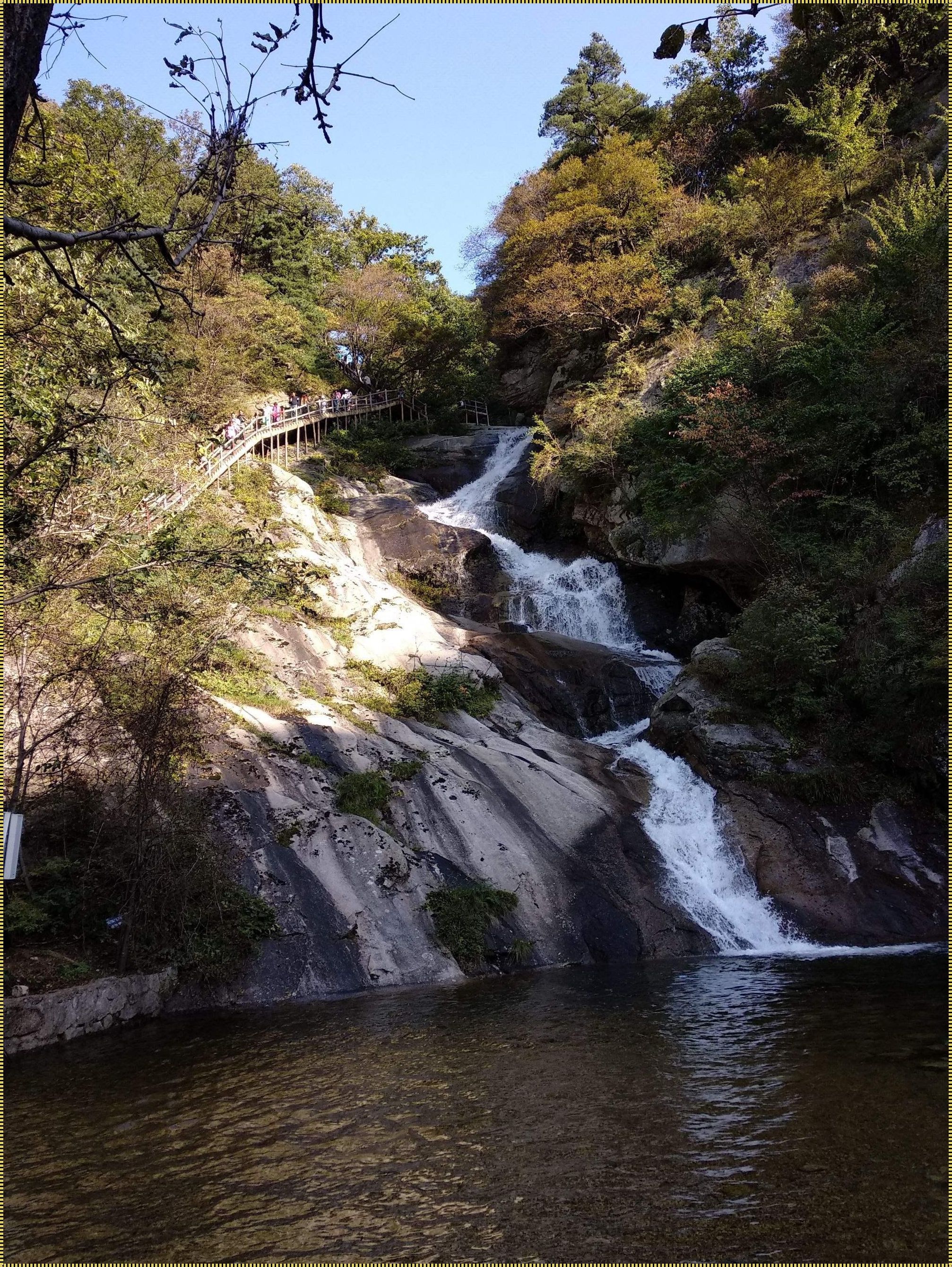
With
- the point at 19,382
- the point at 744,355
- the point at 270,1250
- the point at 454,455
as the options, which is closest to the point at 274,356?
the point at 454,455

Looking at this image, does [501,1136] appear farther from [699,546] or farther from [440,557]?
[440,557]

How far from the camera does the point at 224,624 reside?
1658 centimetres

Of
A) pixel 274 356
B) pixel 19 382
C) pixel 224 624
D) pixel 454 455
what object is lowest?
pixel 224 624

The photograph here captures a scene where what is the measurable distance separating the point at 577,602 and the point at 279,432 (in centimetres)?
1451

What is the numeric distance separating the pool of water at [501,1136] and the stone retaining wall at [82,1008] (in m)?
0.25

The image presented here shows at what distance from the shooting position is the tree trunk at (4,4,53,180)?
3320mm

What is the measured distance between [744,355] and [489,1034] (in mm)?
19135

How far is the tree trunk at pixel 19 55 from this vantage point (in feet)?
10.9

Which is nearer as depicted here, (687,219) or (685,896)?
(685,896)

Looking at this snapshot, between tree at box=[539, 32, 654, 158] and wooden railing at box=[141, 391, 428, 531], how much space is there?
15870 mm

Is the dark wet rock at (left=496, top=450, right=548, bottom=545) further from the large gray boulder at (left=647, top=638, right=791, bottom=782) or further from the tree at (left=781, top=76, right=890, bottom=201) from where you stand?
the tree at (left=781, top=76, right=890, bottom=201)

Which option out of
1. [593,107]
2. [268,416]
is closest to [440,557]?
[268,416]

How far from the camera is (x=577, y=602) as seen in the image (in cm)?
2547

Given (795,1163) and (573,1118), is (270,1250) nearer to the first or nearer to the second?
(573,1118)
